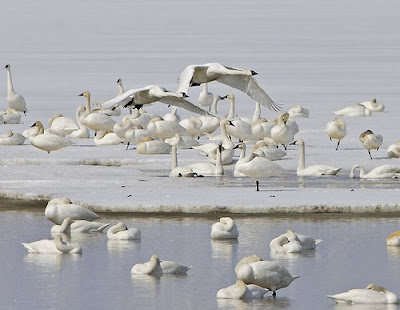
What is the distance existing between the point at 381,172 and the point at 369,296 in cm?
652

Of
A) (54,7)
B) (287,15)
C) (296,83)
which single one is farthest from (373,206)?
(54,7)

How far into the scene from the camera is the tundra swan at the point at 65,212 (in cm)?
1179

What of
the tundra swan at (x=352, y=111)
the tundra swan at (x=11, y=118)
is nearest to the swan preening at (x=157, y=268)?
the tundra swan at (x=11, y=118)

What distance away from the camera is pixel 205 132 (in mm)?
19469

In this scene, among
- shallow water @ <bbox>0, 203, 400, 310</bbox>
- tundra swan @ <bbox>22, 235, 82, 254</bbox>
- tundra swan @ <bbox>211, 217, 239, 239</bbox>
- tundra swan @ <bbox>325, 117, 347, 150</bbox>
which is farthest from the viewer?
tundra swan @ <bbox>325, 117, 347, 150</bbox>

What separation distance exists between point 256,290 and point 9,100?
14418 mm

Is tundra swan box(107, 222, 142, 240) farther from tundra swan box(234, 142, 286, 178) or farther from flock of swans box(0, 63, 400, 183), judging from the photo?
flock of swans box(0, 63, 400, 183)

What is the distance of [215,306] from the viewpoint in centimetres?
827

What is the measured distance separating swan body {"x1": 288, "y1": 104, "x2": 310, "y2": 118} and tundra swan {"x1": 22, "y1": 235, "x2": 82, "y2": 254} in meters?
10.6

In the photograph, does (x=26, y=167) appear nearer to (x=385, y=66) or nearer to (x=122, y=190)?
(x=122, y=190)

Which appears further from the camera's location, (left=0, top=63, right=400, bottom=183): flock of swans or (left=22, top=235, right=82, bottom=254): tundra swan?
(left=0, top=63, right=400, bottom=183): flock of swans

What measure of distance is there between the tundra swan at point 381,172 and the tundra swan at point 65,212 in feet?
13.2

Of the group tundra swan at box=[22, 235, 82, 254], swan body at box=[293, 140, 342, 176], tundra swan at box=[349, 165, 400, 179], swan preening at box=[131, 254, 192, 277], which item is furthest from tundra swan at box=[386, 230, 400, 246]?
swan body at box=[293, 140, 342, 176]

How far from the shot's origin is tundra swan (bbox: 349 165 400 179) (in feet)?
48.2
